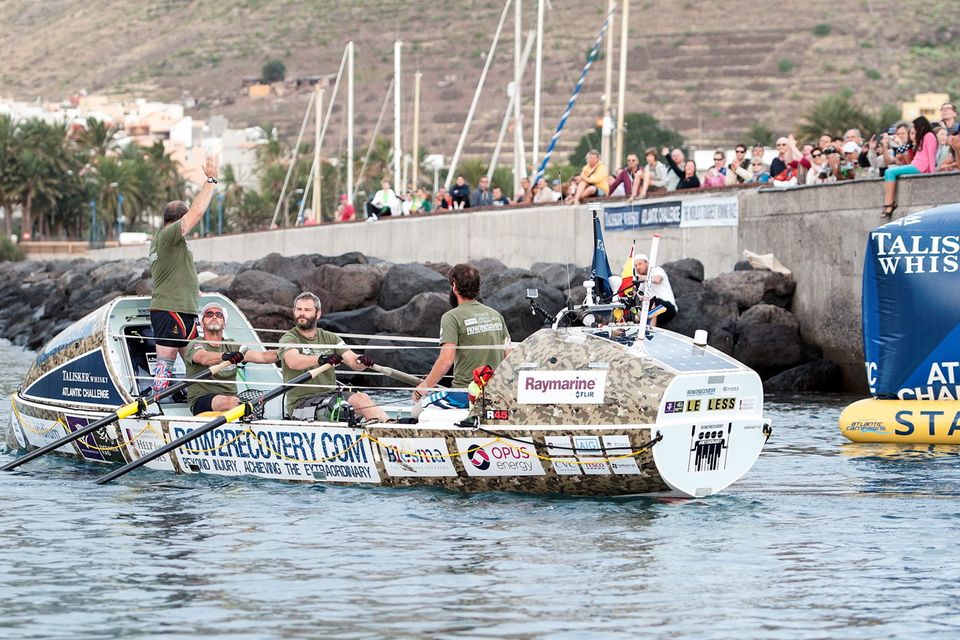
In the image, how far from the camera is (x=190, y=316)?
15.9 meters

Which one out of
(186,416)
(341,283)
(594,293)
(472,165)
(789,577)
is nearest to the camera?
(789,577)

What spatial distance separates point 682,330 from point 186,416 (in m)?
12.3

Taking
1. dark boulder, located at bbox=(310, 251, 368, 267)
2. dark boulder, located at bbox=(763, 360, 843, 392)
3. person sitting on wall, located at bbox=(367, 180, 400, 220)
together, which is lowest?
dark boulder, located at bbox=(763, 360, 843, 392)

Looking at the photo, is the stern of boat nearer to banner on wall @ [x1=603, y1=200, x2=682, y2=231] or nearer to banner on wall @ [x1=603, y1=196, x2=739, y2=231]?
banner on wall @ [x1=603, y1=196, x2=739, y2=231]

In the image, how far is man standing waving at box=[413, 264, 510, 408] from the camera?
1359 centimetres

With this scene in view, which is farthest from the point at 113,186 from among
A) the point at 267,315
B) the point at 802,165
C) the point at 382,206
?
the point at 802,165

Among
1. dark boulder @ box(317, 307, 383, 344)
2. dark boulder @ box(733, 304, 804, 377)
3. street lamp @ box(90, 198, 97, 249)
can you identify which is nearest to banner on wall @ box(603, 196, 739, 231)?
dark boulder @ box(733, 304, 804, 377)

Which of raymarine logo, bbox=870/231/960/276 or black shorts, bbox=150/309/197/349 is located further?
raymarine logo, bbox=870/231/960/276

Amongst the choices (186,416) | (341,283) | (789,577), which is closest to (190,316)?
(186,416)

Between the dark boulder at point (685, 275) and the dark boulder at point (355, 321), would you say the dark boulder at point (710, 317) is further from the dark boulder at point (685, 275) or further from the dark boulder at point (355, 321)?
the dark boulder at point (355, 321)

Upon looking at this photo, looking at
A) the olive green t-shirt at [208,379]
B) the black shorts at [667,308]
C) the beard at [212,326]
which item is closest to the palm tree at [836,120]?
the black shorts at [667,308]

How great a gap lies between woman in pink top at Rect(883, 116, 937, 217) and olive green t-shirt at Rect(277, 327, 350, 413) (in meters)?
9.92

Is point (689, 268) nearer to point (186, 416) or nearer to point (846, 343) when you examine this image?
point (846, 343)

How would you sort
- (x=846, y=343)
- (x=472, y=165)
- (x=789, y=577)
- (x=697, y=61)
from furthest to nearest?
(x=697, y=61)
(x=472, y=165)
(x=846, y=343)
(x=789, y=577)
